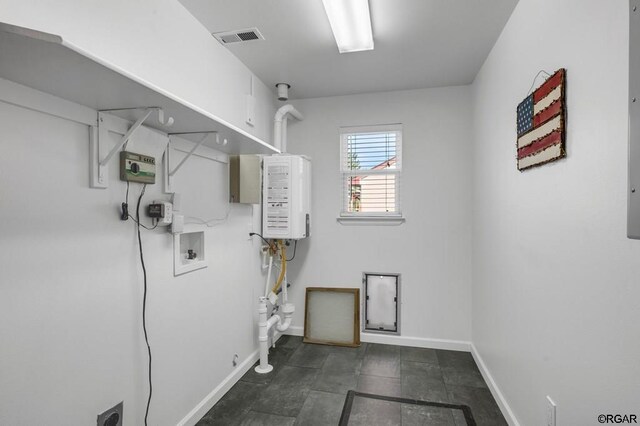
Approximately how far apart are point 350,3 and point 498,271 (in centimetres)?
206

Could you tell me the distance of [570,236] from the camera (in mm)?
1396

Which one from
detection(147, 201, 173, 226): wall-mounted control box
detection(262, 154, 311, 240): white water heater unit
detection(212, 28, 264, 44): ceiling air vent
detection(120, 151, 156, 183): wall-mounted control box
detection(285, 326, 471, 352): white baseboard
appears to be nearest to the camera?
detection(120, 151, 156, 183): wall-mounted control box

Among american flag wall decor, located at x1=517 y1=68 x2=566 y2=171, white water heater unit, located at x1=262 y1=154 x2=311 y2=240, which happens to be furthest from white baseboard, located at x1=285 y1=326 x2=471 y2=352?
american flag wall decor, located at x1=517 y1=68 x2=566 y2=171

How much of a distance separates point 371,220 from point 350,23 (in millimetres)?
1930

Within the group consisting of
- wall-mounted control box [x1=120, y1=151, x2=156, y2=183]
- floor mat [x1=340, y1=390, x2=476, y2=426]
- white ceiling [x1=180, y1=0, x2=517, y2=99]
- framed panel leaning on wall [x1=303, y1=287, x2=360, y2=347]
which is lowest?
floor mat [x1=340, y1=390, x2=476, y2=426]

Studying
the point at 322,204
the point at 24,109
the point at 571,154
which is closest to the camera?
the point at 24,109

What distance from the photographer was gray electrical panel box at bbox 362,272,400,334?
3434 mm

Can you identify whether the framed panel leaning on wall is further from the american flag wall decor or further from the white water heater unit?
the american flag wall decor

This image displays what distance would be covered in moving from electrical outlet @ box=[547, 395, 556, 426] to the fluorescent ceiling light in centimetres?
230

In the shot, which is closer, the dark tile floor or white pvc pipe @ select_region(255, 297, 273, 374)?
the dark tile floor

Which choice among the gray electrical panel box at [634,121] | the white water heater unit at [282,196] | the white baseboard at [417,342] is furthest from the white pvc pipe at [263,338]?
the gray electrical panel box at [634,121]

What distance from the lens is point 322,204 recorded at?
11.8ft

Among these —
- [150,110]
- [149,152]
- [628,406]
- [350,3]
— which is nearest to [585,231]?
[628,406]

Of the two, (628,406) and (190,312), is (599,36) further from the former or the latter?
(190,312)
